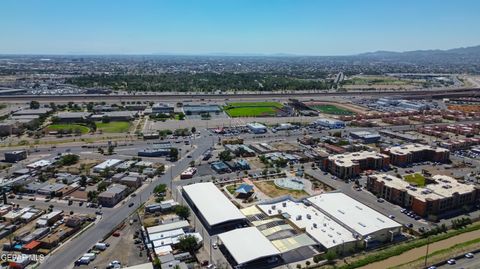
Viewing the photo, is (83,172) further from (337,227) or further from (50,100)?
(50,100)

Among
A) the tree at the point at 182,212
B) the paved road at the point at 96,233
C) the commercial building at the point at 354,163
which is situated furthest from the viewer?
the commercial building at the point at 354,163

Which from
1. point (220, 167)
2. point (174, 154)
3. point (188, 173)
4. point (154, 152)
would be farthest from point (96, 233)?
point (154, 152)

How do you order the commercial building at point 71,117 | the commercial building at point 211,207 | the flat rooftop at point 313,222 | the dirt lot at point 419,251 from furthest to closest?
the commercial building at point 71,117, the commercial building at point 211,207, the flat rooftop at point 313,222, the dirt lot at point 419,251

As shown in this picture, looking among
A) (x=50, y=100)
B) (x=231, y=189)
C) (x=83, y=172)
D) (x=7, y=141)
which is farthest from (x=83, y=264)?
(x=50, y=100)

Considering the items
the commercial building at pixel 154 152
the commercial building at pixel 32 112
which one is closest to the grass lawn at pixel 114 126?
the commercial building at pixel 32 112

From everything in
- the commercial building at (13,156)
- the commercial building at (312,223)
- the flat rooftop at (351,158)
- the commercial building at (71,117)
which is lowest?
the commercial building at (312,223)

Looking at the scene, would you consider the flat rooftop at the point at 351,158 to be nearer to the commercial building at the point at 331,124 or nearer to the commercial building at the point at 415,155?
the commercial building at the point at 415,155
